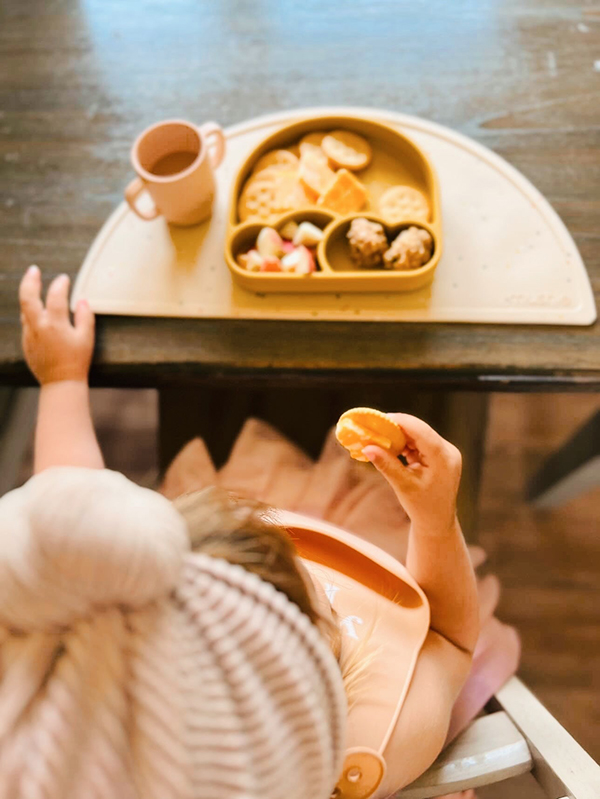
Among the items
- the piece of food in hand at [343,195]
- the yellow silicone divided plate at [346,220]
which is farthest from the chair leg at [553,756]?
the piece of food in hand at [343,195]

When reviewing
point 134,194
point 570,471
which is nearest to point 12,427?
point 134,194

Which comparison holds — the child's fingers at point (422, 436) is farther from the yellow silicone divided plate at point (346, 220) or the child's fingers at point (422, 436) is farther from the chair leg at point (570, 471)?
the chair leg at point (570, 471)

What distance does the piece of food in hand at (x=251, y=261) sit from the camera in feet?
A: 2.26

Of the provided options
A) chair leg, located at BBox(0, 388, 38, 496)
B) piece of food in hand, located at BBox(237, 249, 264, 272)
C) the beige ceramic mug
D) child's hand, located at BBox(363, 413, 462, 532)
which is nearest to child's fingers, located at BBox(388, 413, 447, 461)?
child's hand, located at BBox(363, 413, 462, 532)

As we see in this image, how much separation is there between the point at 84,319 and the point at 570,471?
3.10ft

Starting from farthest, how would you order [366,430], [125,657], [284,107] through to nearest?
[284,107] < [366,430] < [125,657]

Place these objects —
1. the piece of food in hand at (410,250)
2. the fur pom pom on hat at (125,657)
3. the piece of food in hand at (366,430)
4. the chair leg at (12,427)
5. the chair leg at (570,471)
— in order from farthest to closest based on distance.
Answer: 1. the chair leg at (570,471)
2. the chair leg at (12,427)
3. the piece of food in hand at (410,250)
4. the piece of food in hand at (366,430)
5. the fur pom pom on hat at (125,657)

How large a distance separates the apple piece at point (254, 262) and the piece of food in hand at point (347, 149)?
16cm

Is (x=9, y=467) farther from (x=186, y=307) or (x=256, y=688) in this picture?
(x=256, y=688)

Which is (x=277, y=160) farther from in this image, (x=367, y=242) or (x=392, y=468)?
(x=392, y=468)

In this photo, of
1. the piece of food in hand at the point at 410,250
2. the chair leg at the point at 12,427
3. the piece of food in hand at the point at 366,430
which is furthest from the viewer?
the chair leg at the point at 12,427

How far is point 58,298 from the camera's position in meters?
0.72

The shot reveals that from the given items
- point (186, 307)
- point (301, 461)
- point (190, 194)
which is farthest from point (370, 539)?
point (190, 194)

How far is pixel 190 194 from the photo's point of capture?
70cm
